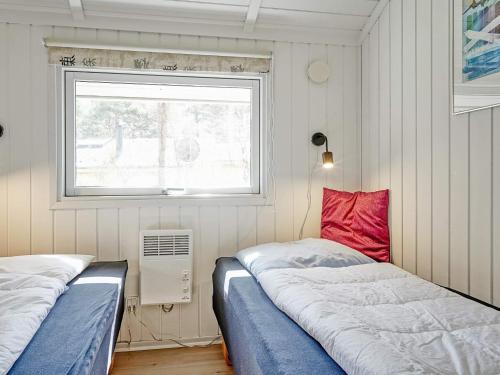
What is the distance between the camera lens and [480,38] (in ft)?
5.03

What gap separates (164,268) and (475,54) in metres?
1.92

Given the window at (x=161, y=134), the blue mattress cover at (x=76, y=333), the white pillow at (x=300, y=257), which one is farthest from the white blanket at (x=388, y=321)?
the window at (x=161, y=134)

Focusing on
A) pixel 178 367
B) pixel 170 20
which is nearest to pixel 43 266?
pixel 178 367

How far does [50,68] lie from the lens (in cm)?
221

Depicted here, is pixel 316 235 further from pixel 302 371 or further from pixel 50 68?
pixel 50 68

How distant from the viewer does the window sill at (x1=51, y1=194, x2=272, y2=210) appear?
2.24 meters

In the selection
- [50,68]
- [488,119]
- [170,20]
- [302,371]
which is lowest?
[302,371]

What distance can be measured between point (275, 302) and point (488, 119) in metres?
1.13

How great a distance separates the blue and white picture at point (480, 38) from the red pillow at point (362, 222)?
85cm

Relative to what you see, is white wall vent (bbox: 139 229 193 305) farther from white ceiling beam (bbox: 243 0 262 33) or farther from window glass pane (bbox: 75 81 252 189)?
white ceiling beam (bbox: 243 0 262 33)


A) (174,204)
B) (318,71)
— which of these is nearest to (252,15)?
(318,71)

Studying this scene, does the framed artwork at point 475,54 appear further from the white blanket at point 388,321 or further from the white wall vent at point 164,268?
the white wall vent at point 164,268

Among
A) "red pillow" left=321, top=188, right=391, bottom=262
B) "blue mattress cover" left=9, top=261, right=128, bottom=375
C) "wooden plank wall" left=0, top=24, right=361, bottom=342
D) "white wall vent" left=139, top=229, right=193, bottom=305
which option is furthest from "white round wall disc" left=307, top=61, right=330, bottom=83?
"blue mattress cover" left=9, top=261, right=128, bottom=375

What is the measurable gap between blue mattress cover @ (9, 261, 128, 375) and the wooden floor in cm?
63
